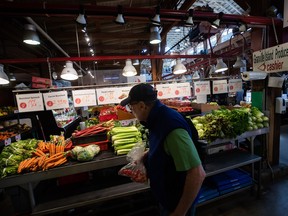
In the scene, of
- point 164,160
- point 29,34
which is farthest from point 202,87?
point 29,34

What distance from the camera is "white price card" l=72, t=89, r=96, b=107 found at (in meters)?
3.69

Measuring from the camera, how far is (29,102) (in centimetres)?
348

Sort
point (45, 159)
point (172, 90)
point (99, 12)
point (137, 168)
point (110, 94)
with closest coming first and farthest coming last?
1. point (137, 168)
2. point (45, 159)
3. point (99, 12)
4. point (110, 94)
5. point (172, 90)

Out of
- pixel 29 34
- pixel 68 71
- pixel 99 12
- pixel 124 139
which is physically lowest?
pixel 124 139

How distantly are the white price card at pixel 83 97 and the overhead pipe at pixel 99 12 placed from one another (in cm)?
153

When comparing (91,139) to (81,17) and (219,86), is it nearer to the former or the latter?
(81,17)

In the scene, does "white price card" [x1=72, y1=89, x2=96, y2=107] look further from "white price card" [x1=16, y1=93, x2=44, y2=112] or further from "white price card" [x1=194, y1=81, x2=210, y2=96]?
"white price card" [x1=194, y1=81, x2=210, y2=96]

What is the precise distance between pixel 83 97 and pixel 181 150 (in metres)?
3.04

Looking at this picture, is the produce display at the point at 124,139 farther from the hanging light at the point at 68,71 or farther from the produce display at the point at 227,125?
the hanging light at the point at 68,71

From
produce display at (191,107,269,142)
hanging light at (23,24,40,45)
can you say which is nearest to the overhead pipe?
hanging light at (23,24,40,45)

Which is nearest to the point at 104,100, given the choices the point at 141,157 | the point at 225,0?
the point at 141,157

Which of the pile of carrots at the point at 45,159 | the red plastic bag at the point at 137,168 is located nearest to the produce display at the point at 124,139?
the red plastic bag at the point at 137,168

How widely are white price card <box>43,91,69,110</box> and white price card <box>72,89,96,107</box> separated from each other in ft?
0.71

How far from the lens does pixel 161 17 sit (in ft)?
10.5
